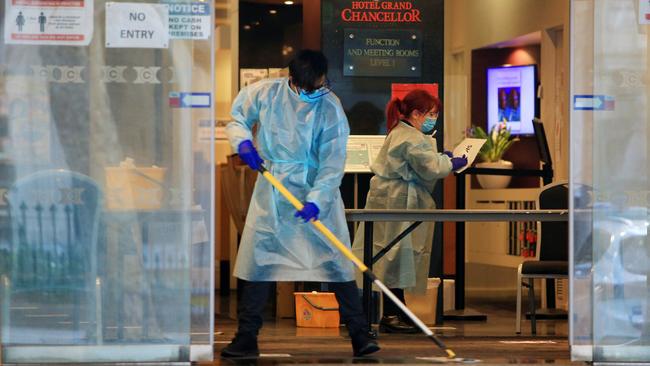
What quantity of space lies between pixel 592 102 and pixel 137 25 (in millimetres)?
1953

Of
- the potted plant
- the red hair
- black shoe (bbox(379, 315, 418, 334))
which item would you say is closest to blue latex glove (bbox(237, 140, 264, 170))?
the red hair

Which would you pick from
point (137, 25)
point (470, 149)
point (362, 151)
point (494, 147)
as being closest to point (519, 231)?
point (494, 147)

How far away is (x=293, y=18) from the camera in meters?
10.7

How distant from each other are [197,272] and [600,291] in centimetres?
173

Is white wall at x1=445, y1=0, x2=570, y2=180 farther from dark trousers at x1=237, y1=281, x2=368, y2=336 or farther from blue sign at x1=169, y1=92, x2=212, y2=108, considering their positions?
blue sign at x1=169, y1=92, x2=212, y2=108

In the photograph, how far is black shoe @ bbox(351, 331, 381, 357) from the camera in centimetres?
590

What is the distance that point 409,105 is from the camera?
739cm

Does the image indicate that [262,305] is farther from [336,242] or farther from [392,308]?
[392,308]

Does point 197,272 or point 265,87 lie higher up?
Result: point 265,87

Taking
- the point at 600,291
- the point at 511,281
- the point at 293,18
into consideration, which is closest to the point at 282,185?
the point at 600,291

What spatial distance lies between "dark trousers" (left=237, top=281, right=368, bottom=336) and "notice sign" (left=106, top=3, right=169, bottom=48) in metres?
1.21

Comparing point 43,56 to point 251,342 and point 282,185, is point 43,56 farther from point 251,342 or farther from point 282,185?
point 251,342

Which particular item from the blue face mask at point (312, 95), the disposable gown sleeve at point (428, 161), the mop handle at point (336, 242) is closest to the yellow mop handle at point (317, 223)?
the mop handle at point (336, 242)

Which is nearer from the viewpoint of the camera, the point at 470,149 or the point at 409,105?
the point at 409,105
